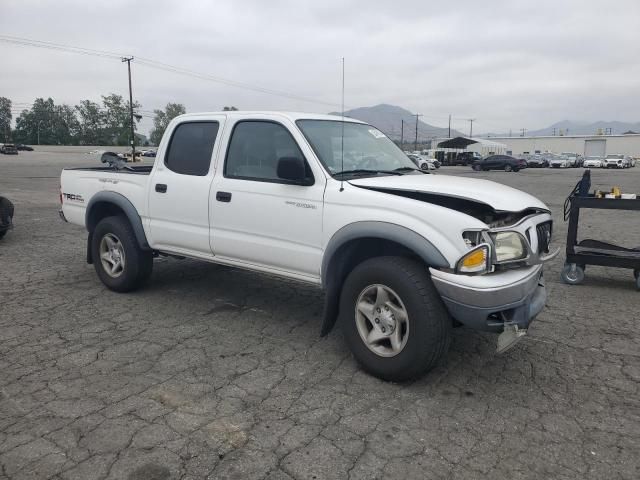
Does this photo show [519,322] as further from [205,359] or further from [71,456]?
[71,456]

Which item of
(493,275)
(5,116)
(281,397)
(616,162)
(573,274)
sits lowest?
(281,397)

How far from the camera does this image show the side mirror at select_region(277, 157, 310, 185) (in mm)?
3939

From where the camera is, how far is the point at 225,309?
17.3ft

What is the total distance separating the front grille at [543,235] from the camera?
3.82m

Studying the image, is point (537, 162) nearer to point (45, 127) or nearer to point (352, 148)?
point (352, 148)

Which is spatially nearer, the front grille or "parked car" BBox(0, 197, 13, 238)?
the front grille

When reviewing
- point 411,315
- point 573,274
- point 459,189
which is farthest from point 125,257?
point 573,274

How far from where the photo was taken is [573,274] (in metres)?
6.29

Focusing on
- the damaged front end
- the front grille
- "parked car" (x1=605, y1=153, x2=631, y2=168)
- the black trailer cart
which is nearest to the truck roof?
the damaged front end

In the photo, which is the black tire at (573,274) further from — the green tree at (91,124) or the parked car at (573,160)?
the green tree at (91,124)

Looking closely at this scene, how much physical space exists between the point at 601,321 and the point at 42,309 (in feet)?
17.9

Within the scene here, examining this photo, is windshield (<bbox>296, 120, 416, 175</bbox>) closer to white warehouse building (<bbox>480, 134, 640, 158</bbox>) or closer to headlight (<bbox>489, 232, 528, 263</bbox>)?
headlight (<bbox>489, 232, 528, 263</bbox>)

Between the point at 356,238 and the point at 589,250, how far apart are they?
12.8 ft

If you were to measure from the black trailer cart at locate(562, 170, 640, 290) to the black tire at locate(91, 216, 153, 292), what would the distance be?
4.83m
